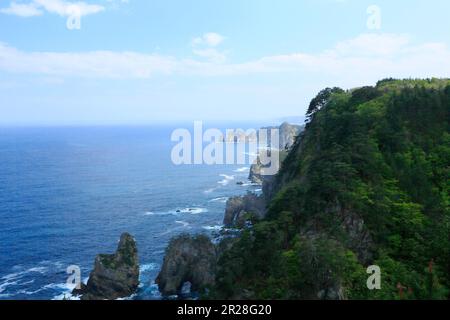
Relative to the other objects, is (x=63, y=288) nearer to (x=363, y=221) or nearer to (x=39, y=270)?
(x=39, y=270)

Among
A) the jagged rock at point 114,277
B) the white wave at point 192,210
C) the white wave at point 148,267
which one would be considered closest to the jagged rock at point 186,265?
the jagged rock at point 114,277

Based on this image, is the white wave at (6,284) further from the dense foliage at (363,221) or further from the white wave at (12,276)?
the dense foliage at (363,221)

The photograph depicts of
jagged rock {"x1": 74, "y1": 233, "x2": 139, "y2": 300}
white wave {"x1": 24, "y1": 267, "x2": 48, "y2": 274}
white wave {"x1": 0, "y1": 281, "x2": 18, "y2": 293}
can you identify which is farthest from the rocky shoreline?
white wave {"x1": 0, "y1": 281, "x2": 18, "y2": 293}

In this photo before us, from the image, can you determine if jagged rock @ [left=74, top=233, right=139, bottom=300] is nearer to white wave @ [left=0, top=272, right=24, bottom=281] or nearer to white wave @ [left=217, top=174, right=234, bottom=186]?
white wave @ [left=0, top=272, right=24, bottom=281]

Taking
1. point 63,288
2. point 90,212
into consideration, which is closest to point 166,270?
point 63,288

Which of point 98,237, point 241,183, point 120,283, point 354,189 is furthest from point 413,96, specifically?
point 241,183
